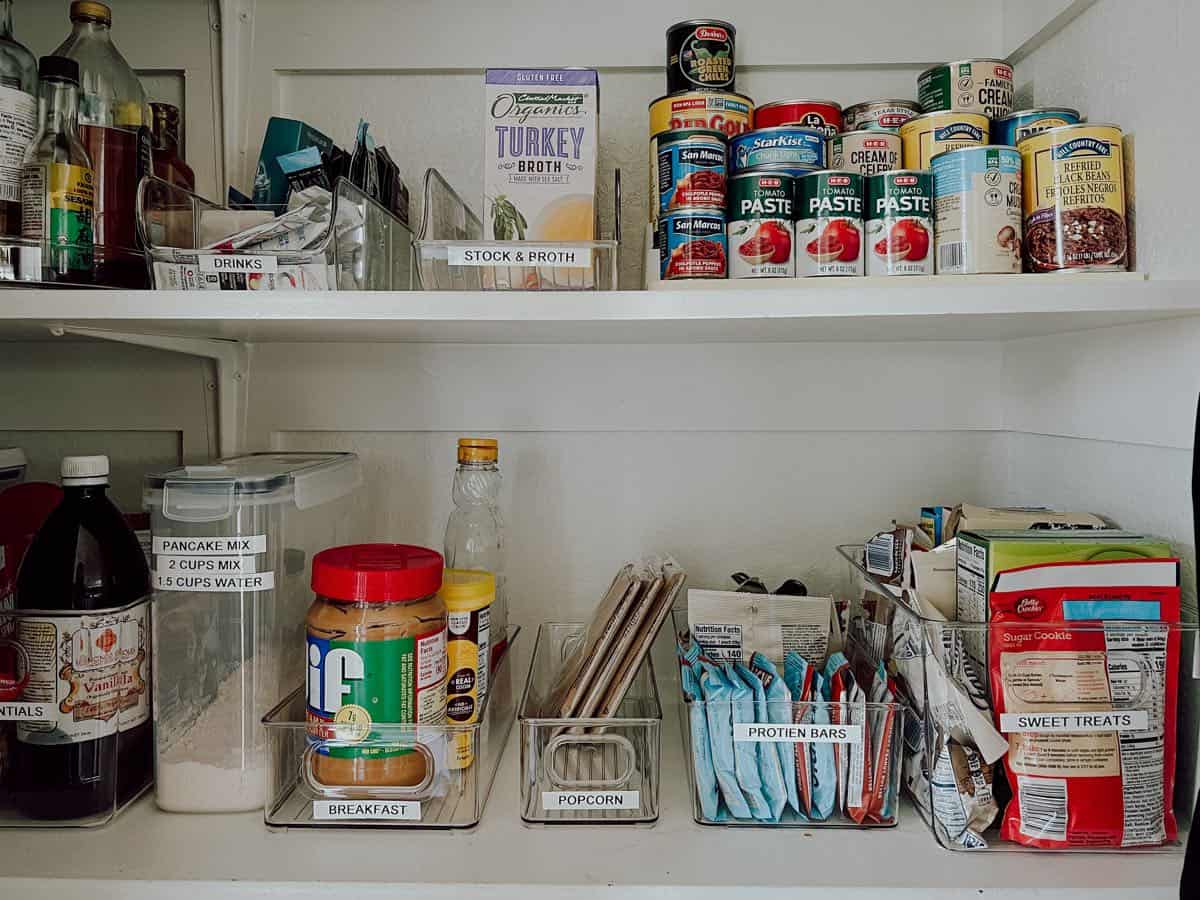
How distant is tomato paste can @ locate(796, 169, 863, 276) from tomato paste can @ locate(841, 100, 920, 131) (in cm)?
15

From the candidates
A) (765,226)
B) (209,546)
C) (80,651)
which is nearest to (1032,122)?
Result: (765,226)

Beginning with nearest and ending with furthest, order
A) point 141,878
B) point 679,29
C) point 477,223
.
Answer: point 141,878 < point 679,29 < point 477,223

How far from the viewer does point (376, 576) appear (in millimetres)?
799

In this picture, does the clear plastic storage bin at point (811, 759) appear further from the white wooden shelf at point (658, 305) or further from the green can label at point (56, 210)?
the green can label at point (56, 210)

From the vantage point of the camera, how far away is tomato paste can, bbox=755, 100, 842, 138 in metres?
0.96

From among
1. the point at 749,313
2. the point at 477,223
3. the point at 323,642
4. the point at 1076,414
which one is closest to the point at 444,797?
the point at 323,642

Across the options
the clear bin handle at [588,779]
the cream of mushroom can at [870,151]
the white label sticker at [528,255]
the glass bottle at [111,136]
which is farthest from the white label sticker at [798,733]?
the glass bottle at [111,136]

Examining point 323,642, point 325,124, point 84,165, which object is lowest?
point 323,642

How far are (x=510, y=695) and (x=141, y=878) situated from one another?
424mm

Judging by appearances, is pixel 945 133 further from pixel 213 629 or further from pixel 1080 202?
pixel 213 629

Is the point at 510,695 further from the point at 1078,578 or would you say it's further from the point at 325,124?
the point at 325,124

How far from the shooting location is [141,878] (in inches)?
29.4

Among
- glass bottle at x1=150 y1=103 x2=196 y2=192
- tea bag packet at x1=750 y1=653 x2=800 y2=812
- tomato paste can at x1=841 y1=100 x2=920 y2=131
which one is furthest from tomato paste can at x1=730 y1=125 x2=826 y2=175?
glass bottle at x1=150 y1=103 x2=196 y2=192

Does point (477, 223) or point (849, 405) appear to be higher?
point (477, 223)
